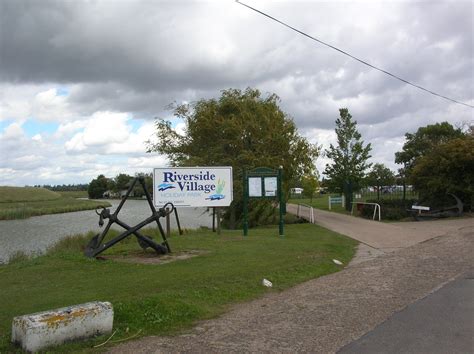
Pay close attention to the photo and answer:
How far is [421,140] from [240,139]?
22663 mm

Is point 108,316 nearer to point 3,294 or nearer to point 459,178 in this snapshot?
point 3,294

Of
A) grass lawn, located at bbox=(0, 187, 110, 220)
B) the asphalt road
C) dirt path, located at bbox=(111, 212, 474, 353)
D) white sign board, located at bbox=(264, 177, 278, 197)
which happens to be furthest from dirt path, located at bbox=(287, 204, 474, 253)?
grass lawn, located at bbox=(0, 187, 110, 220)

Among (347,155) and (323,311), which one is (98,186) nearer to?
(347,155)

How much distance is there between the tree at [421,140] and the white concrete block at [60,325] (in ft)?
116

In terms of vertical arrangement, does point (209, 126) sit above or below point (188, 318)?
above

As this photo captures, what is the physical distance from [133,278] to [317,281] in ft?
10.9

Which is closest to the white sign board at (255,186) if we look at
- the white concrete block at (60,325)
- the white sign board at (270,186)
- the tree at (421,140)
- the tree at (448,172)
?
the white sign board at (270,186)

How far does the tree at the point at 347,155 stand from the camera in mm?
29812

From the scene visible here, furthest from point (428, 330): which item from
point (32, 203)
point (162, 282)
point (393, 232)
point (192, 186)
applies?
point (32, 203)

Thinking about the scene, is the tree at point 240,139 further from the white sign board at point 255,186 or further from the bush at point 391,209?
the white sign board at point 255,186

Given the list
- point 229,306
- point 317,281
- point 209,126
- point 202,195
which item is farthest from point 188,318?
point 209,126

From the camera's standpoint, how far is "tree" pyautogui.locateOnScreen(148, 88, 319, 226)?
24.3 meters

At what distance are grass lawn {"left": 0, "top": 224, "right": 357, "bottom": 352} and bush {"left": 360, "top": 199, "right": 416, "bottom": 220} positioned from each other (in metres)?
11.0

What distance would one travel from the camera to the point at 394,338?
17.9 feet
